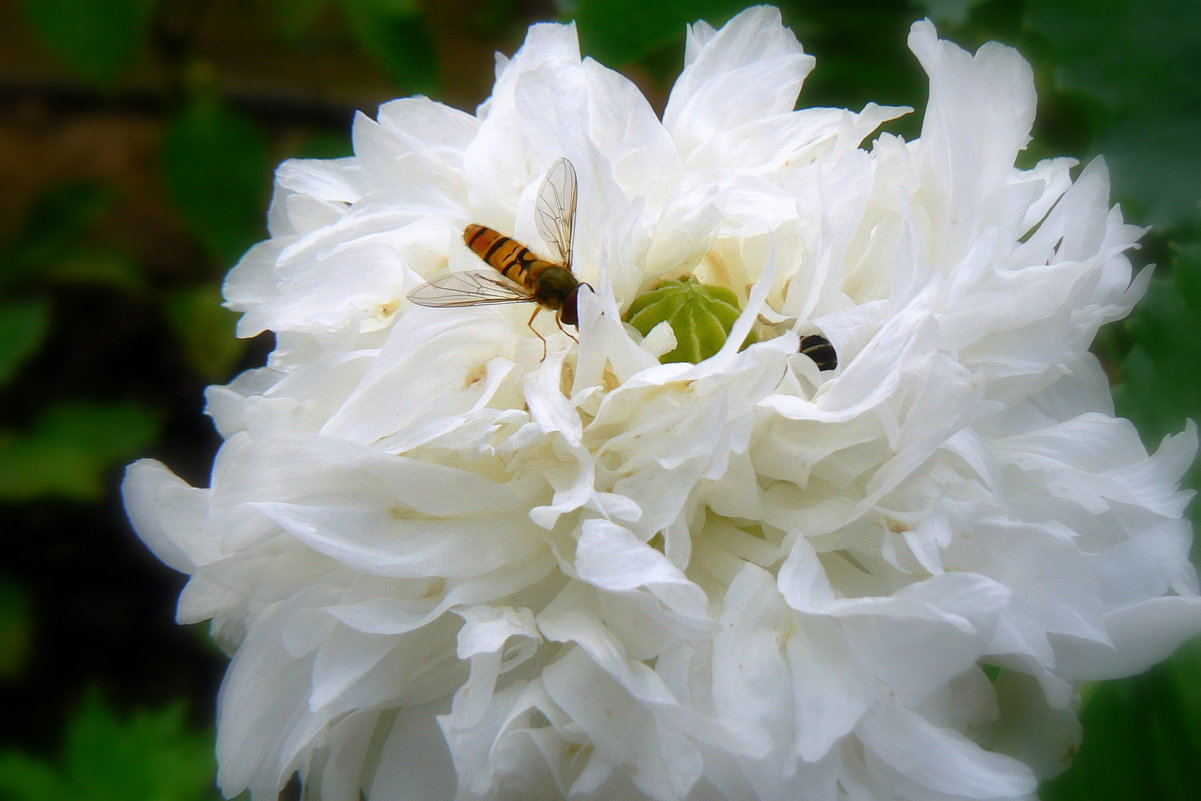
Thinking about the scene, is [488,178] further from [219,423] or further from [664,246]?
[219,423]

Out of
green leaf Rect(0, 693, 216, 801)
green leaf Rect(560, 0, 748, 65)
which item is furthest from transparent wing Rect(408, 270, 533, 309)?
green leaf Rect(0, 693, 216, 801)

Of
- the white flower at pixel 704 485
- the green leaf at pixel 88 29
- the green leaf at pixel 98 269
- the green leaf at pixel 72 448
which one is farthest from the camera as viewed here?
the green leaf at pixel 98 269

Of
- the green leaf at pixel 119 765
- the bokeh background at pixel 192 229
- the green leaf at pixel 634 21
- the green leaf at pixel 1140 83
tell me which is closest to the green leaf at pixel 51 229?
the bokeh background at pixel 192 229

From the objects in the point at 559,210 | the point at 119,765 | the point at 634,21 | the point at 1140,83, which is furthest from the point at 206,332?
the point at 1140,83

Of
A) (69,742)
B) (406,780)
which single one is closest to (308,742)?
(406,780)

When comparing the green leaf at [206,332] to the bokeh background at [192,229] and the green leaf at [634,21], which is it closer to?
the bokeh background at [192,229]

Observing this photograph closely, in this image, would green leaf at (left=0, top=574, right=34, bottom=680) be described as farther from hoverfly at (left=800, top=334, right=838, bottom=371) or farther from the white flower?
hoverfly at (left=800, top=334, right=838, bottom=371)

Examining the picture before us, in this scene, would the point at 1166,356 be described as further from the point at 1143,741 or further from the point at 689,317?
the point at 689,317
